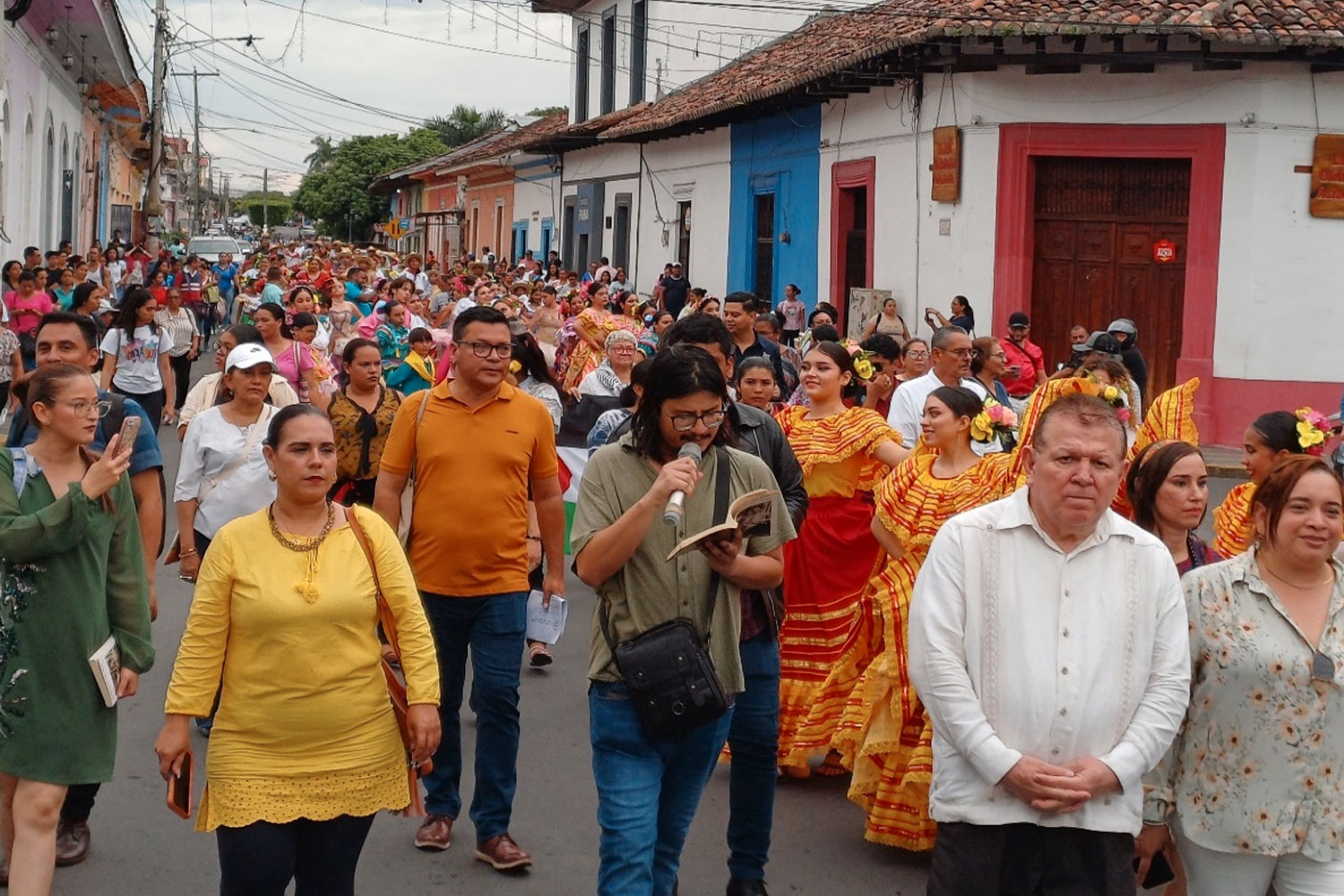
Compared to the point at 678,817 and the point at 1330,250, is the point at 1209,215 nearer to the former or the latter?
the point at 1330,250

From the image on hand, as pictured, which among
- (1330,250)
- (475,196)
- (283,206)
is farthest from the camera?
(283,206)

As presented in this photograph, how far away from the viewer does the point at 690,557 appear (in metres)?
4.55

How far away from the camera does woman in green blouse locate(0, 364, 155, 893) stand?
15.6ft

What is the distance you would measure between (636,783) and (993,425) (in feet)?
8.27

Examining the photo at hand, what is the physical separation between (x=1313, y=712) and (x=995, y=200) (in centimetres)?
1559

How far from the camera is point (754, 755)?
529 cm

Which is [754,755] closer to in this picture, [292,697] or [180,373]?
[292,697]

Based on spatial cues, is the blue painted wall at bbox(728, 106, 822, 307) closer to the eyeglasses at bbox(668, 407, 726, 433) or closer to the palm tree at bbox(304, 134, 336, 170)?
the eyeglasses at bbox(668, 407, 726, 433)

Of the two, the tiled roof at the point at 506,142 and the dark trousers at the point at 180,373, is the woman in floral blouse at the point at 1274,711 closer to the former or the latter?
the dark trousers at the point at 180,373

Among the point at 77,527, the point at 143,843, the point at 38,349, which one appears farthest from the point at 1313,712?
the point at 38,349

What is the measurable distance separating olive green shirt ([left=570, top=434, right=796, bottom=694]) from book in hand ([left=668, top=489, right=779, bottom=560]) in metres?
0.08

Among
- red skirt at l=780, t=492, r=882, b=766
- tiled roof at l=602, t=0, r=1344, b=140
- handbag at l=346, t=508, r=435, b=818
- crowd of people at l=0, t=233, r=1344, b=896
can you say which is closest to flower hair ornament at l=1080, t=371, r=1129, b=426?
crowd of people at l=0, t=233, r=1344, b=896

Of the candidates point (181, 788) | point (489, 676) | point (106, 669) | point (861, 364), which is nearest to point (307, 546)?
point (181, 788)

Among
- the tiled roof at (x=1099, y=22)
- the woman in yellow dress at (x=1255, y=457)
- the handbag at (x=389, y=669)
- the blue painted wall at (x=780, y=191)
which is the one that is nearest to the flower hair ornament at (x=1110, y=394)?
the woman in yellow dress at (x=1255, y=457)
